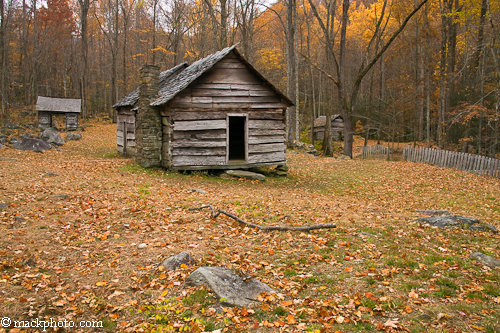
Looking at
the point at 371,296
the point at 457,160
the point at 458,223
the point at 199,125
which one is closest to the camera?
the point at 371,296

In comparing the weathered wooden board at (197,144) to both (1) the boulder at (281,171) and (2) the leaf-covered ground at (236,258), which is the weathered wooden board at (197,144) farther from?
(1) the boulder at (281,171)

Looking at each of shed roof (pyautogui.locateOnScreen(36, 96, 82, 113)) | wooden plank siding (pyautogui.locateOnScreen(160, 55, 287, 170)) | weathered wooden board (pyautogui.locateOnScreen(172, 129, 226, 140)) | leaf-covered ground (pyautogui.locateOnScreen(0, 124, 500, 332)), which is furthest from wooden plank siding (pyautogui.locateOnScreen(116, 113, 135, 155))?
shed roof (pyautogui.locateOnScreen(36, 96, 82, 113))

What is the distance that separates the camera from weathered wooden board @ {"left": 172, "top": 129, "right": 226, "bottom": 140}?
13.4m

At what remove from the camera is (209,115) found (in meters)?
13.7

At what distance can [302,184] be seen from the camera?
14.0 m

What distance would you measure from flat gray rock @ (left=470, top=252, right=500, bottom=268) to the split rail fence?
39.6 feet

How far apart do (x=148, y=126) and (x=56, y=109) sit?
66.3 ft

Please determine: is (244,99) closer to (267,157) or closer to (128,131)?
(267,157)

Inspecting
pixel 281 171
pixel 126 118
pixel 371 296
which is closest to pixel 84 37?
pixel 126 118

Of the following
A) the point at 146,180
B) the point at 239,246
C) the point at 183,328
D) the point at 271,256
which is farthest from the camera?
the point at 146,180

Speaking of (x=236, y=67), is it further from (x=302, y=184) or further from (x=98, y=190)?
(x=98, y=190)

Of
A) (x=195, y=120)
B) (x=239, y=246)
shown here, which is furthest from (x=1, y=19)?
(x=239, y=246)

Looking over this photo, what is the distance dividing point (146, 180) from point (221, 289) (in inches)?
320

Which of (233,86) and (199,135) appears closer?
(199,135)
